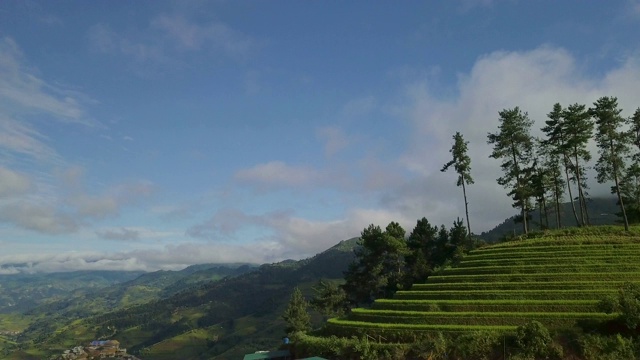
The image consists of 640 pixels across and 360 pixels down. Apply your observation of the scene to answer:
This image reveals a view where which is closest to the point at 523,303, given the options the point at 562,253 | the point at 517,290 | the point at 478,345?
the point at 517,290

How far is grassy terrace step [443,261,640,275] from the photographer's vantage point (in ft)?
135

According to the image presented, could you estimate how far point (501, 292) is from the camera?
41.4 meters

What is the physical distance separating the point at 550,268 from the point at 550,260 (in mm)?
Answer: 1750

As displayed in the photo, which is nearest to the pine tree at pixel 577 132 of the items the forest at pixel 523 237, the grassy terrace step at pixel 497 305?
the forest at pixel 523 237

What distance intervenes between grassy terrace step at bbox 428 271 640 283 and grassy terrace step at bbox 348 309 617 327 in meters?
6.90

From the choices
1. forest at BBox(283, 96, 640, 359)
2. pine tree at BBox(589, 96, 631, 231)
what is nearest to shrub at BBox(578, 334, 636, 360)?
forest at BBox(283, 96, 640, 359)

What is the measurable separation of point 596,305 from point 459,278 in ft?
46.1

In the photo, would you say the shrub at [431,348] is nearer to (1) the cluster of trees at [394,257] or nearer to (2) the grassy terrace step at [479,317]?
(2) the grassy terrace step at [479,317]

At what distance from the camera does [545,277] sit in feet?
140

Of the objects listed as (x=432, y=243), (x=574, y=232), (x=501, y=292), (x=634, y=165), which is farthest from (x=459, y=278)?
(x=634, y=165)

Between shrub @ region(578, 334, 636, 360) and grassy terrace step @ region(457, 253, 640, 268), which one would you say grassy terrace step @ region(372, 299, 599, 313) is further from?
grassy terrace step @ region(457, 253, 640, 268)

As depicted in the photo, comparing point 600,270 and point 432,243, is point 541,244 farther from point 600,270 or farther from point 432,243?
point 432,243

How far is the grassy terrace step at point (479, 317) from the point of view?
34.8m

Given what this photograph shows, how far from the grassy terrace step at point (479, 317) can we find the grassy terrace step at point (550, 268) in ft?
28.0
